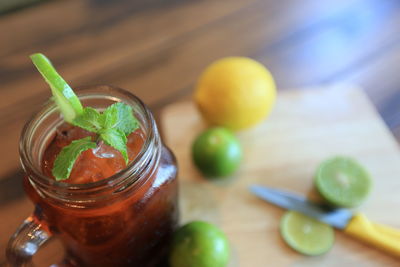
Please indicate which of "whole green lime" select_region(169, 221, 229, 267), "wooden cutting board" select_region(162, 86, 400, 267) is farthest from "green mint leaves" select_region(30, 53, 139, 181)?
"wooden cutting board" select_region(162, 86, 400, 267)

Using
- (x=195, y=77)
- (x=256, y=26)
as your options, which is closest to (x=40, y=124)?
(x=195, y=77)

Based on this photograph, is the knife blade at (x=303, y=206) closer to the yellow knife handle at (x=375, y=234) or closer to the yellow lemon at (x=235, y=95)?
the yellow knife handle at (x=375, y=234)

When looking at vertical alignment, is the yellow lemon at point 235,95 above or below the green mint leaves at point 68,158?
below

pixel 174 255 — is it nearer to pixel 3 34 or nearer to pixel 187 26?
pixel 187 26

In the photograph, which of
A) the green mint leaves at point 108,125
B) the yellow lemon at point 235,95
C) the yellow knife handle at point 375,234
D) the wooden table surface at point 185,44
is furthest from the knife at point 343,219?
the green mint leaves at point 108,125

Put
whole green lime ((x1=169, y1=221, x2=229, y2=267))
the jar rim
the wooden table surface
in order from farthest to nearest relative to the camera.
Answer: the wooden table surface, whole green lime ((x1=169, y1=221, x2=229, y2=267)), the jar rim

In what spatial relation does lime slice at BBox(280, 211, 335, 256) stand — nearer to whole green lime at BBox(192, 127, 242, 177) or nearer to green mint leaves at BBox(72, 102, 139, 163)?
whole green lime at BBox(192, 127, 242, 177)
